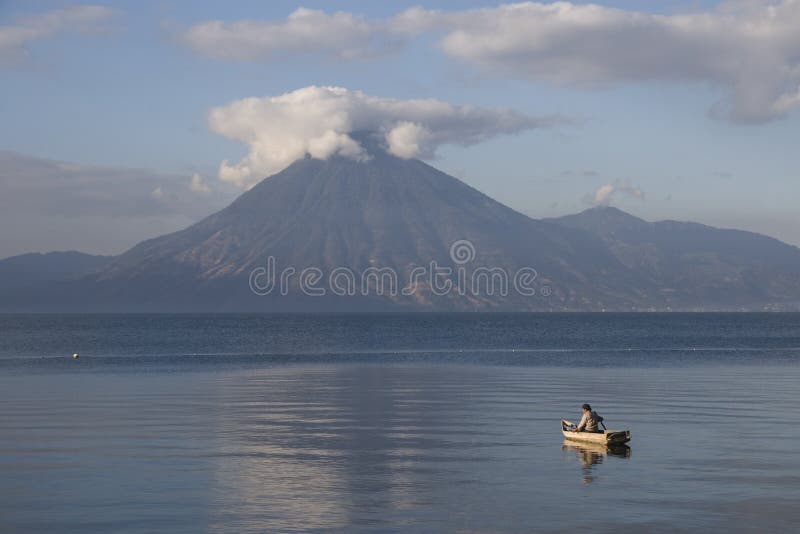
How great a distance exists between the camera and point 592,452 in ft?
127

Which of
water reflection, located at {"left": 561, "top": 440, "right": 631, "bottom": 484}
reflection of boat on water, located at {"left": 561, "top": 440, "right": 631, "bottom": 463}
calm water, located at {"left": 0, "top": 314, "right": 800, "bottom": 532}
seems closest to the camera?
calm water, located at {"left": 0, "top": 314, "right": 800, "bottom": 532}

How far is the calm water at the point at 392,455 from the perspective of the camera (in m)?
28.1

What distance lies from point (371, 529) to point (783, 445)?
67.9 ft

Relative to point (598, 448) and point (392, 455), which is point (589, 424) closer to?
point (598, 448)

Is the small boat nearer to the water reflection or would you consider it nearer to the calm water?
the water reflection

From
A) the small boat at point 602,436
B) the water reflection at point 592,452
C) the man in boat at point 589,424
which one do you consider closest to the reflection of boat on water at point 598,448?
the water reflection at point 592,452

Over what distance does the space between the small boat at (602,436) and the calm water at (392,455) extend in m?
0.57

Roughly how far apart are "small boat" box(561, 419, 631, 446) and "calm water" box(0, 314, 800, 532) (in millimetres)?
567

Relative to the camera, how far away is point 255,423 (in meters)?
47.3

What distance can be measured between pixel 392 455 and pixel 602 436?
27.8 feet

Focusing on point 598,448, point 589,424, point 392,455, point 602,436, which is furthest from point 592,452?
point 392,455

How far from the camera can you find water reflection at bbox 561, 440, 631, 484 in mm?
36125

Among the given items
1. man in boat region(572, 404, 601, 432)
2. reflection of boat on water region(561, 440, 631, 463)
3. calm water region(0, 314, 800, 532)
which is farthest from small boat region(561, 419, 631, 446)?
calm water region(0, 314, 800, 532)

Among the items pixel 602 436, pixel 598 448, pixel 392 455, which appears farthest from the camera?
pixel 602 436
